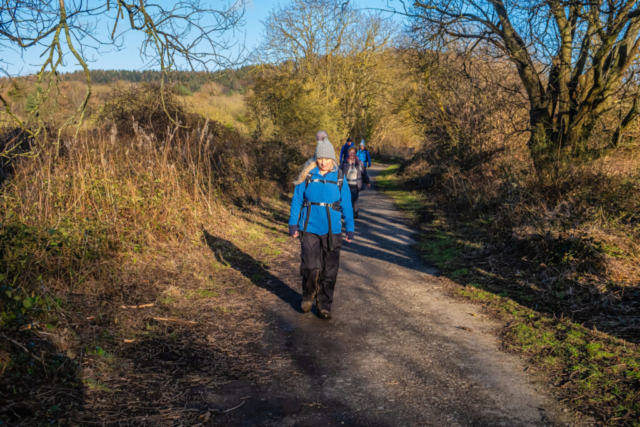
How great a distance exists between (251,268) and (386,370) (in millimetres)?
3861

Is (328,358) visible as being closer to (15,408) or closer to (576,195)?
(15,408)

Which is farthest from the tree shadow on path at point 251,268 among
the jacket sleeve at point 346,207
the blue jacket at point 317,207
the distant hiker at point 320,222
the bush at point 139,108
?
the bush at point 139,108

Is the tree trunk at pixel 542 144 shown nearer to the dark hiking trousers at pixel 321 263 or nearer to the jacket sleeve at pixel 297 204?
the dark hiking trousers at pixel 321 263

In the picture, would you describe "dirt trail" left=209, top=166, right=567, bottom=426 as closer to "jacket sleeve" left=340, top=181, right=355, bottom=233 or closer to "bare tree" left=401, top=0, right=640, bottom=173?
"jacket sleeve" left=340, top=181, right=355, bottom=233

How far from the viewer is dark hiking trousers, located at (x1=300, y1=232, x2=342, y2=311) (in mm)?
5383

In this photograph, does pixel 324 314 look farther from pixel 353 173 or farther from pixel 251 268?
pixel 353 173

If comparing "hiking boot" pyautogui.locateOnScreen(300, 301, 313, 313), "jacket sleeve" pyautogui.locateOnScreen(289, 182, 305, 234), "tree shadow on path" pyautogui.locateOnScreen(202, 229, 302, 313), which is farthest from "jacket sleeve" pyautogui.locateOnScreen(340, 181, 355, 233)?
"tree shadow on path" pyautogui.locateOnScreen(202, 229, 302, 313)

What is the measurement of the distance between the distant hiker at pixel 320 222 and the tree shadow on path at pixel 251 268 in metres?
0.51

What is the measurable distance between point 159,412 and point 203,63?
4.10 meters

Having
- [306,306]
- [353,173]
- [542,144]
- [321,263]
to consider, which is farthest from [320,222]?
[542,144]

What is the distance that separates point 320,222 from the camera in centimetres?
537

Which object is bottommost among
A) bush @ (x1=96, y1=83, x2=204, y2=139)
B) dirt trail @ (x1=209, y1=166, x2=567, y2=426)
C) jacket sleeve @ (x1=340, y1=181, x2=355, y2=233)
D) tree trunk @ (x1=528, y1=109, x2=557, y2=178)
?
dirt trail @ (x1=209, y1=166, x2=567, y2=426)

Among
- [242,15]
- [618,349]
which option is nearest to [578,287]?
[618,349]

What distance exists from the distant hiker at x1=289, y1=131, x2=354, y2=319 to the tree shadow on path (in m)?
0.51
